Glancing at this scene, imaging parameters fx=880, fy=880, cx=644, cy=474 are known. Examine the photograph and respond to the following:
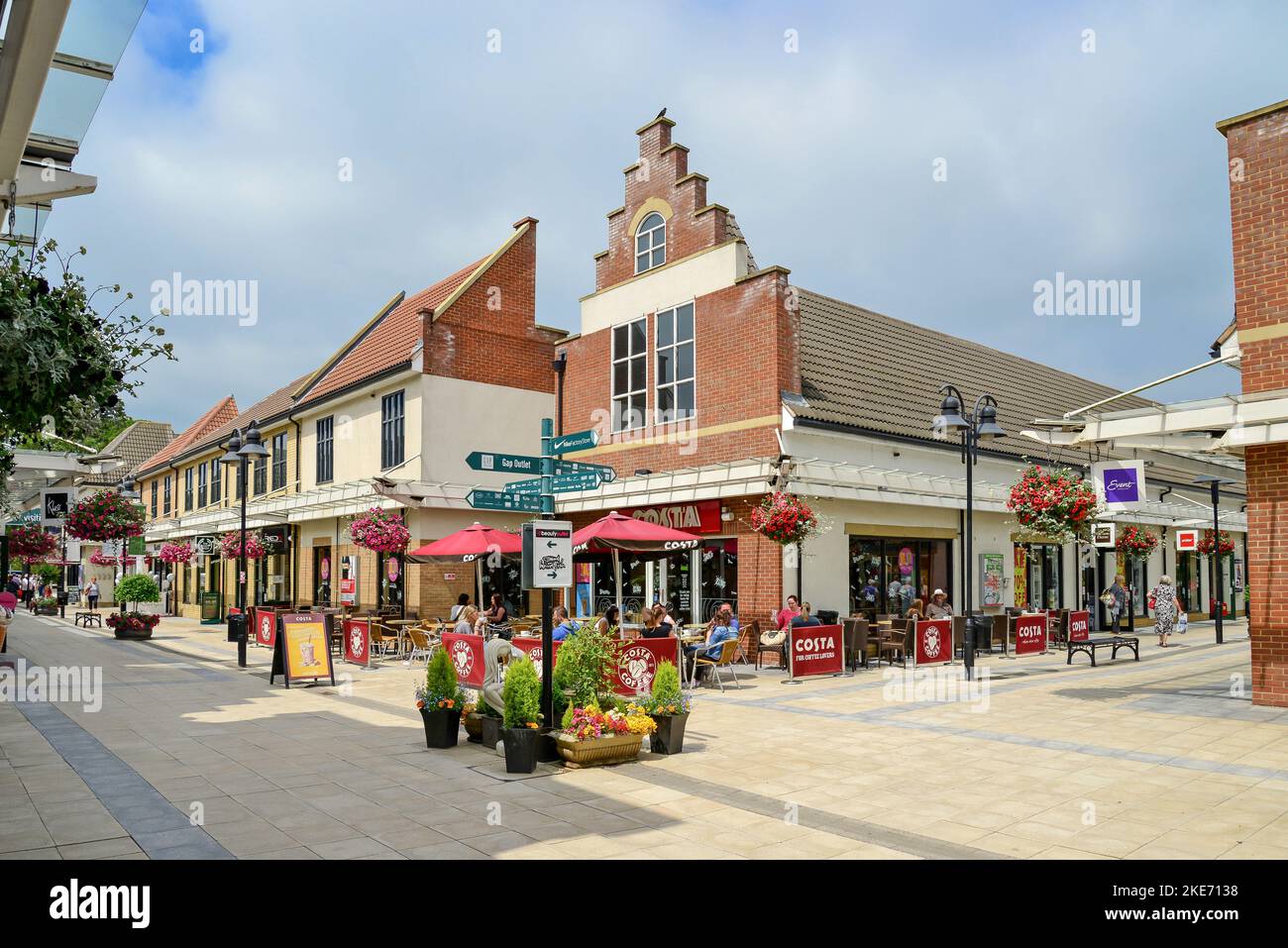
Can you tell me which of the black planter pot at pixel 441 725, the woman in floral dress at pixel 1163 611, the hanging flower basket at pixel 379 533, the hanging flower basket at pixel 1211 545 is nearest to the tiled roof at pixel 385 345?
→ the hanging flower basket at pixel 379 533

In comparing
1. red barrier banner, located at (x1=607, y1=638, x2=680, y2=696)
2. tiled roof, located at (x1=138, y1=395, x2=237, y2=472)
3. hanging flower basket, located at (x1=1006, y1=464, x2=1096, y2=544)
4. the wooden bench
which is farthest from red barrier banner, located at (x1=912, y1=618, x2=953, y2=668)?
tiled roof, located at (x1=138, y1=395, x2=237, y2=472)

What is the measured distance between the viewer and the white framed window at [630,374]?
22.7 m

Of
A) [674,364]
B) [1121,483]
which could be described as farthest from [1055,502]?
[674,364]

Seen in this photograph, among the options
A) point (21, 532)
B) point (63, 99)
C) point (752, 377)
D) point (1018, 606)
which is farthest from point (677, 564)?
point (21, 532)

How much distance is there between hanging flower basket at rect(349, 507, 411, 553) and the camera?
21.6 m

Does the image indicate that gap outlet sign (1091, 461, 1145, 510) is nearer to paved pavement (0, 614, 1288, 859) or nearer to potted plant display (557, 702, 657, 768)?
paved pavement (0, 614, 1288, 859)

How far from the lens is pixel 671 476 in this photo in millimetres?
20562

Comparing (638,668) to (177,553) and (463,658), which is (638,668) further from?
(177,553)

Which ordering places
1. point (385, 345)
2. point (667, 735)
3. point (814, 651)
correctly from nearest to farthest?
point (667, 735) → point (814, 651) → point (385, 345)

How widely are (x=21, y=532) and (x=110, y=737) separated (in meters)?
26.5

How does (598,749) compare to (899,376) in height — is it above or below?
below

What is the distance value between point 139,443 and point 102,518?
1408 inches

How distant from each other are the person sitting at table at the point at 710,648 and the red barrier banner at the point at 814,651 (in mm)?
1070

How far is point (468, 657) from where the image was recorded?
1369 cm
